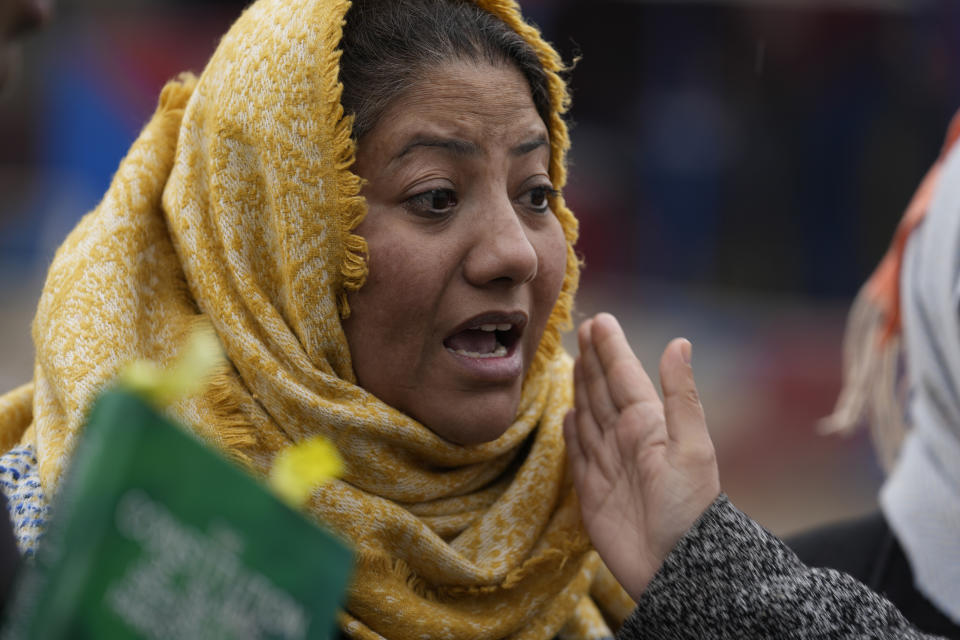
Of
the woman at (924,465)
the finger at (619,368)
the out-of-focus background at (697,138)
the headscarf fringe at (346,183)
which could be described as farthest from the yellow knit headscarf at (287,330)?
the out-of-focus background at (697,138)

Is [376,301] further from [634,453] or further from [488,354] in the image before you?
[634,453]

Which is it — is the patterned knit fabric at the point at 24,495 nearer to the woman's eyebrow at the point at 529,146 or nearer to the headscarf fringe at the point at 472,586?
the headscarf fringe at the point at 472,586

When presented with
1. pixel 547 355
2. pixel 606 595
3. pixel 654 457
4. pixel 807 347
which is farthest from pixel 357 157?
pixel 807 347

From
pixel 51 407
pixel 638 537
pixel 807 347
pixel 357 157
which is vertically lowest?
pixel 807 347

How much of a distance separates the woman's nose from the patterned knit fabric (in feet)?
2.86

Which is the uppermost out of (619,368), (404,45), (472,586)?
(404,45)

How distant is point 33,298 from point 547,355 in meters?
7.74

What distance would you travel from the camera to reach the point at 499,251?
6.63 ft

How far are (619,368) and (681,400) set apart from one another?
0.70 feet

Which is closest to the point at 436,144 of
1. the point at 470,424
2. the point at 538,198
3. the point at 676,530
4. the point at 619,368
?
the point at 538,198

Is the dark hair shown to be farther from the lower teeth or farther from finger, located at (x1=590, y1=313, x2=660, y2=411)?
finger, located at (x1=590, y1=313, x2=660, y2=411)

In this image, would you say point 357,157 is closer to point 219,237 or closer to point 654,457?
point 219,237

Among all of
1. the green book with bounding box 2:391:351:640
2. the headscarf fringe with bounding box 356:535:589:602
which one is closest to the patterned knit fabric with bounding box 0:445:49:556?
the headscarf fringe with bounding box 356:535:589:602

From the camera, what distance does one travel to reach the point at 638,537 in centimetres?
211
